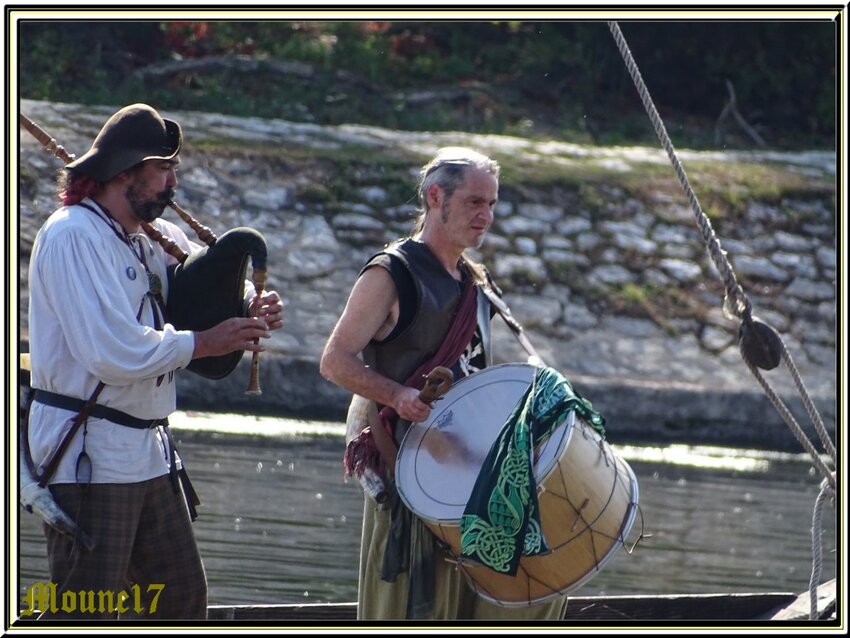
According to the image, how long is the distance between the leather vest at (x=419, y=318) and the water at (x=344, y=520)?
2.34 metres

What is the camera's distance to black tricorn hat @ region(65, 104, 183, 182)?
14.8ft

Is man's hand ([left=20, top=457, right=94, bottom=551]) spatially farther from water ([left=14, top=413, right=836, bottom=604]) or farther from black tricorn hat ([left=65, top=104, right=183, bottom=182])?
water ([left=14, top=413, right=836, bottom=604])

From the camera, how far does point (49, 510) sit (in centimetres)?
438

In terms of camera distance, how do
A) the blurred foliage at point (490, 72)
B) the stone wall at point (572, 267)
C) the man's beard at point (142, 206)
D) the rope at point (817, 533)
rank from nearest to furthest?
the man's beard at point (142, 206), the rope at point (817, 533), the stone wall at point (572, 267), the blurred foliage at point (490, 72)

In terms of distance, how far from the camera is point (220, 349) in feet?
14.8

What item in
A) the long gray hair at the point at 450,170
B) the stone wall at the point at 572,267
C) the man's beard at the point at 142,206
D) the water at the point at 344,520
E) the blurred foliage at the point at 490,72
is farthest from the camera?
the blurred foliage at the point at 490,72

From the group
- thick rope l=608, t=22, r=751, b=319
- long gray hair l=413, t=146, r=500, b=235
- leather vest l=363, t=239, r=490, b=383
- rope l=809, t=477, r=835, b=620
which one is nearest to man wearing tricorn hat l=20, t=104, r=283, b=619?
leather vest l=363, t=239, r=490, b=383

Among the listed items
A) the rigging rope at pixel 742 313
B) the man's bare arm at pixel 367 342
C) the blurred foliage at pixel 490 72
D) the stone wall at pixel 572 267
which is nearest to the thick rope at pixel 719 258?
the rigging rope at pixel 742 313

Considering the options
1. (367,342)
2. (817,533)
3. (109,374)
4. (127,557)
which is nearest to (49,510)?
(127,557)

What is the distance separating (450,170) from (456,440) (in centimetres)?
86

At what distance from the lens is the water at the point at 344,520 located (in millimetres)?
7336

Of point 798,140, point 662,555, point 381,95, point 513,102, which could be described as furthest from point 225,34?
point 662,555

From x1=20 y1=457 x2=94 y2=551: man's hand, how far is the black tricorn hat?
0.92 metres

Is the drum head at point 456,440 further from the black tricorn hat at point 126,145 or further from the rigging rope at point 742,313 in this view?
the black tricorn hat at point 126,145
